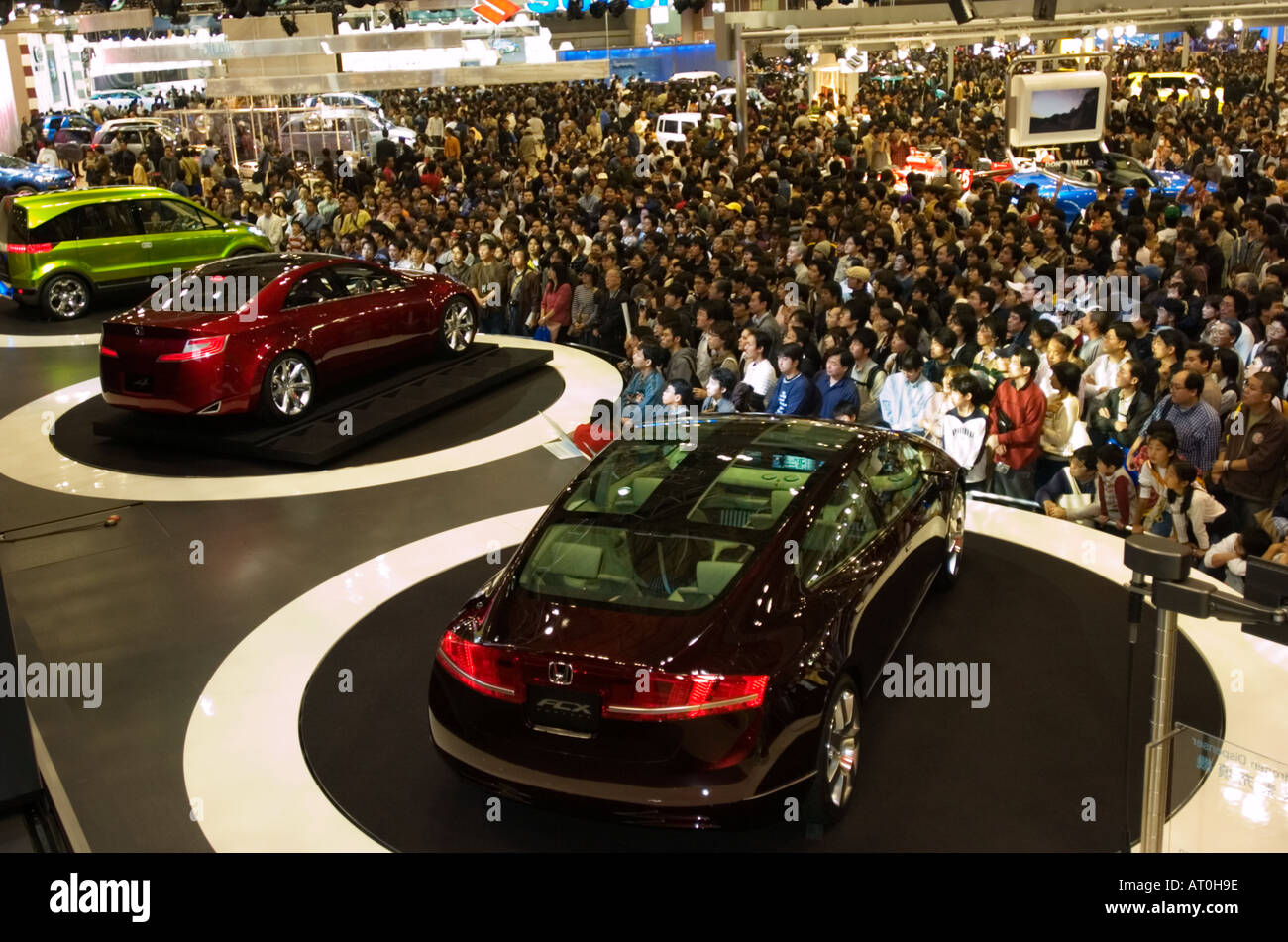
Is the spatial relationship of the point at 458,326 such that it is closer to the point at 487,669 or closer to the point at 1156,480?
the point at 1156,480

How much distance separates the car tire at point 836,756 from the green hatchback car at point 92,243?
504 inches

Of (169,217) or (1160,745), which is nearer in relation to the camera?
(1160,745)

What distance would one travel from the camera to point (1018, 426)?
8031 millimetres

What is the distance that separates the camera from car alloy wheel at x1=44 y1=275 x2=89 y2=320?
1471 centimetres

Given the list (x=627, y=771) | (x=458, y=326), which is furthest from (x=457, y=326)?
(x=627, y=771)

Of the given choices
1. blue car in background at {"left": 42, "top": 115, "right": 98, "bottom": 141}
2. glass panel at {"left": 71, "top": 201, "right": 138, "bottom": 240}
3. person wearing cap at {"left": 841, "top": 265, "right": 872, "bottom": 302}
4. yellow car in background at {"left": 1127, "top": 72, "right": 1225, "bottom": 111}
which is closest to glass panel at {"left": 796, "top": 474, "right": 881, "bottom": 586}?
person wearing cap at {"left": 841, "top": 265, "right": 872, "bottom": 302}

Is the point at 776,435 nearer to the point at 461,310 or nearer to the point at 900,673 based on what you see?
the point at 900,673

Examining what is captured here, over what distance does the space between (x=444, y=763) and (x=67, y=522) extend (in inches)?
191

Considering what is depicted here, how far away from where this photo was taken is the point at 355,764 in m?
5.42

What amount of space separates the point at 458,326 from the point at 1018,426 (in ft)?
19.7

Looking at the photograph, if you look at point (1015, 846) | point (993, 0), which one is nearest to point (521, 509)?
point (1015, 846)

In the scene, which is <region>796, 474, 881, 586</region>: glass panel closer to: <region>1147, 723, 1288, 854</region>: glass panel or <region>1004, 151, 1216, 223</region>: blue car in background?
<region>1147, 723, 1288, 854</region>: glass panel

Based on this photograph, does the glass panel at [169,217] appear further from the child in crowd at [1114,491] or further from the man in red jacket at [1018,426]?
the child in crowd at [1114,491]

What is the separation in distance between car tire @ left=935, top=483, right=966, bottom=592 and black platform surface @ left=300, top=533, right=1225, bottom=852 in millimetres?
97
